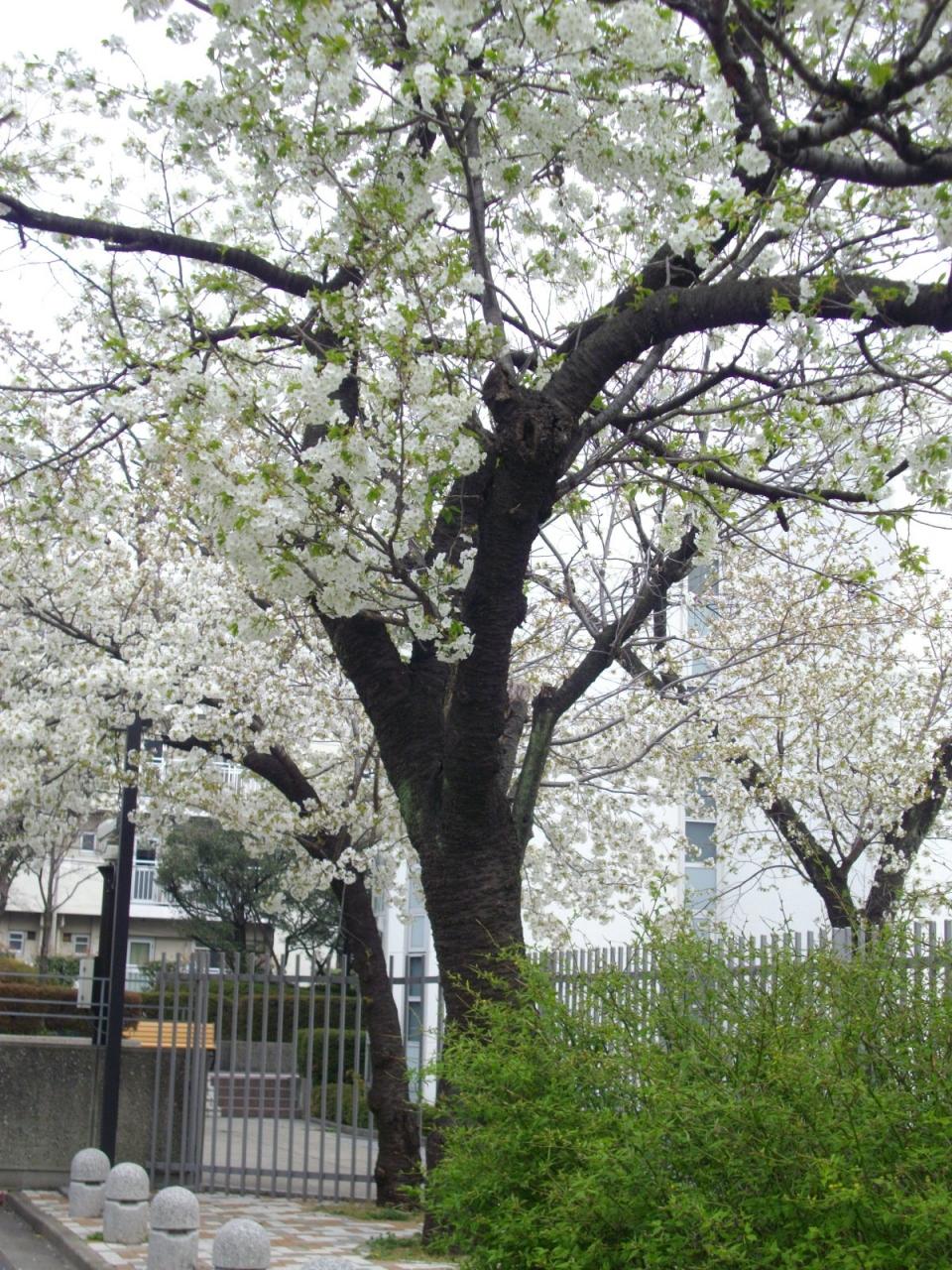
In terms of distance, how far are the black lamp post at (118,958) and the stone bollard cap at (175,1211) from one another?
3.71m

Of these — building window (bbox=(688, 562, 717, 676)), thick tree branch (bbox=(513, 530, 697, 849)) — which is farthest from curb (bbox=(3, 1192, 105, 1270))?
building window (bbox=(688, 562, 717, 676))

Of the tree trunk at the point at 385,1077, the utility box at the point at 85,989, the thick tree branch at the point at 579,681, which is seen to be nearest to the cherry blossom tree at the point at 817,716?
the tree trunk at the point at 385,1077

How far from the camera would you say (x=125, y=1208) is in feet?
31.2

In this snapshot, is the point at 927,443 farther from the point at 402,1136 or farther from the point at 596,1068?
the point at 402,1136

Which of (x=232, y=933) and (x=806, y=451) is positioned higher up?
(x=806, y=451)

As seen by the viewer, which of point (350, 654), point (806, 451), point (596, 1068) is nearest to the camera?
point (596, 1068)

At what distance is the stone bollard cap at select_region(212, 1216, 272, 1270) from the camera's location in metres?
7.33

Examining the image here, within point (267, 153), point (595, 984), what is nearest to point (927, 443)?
point (595, 984)

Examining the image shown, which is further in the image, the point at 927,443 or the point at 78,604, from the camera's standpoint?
the point at 78,604

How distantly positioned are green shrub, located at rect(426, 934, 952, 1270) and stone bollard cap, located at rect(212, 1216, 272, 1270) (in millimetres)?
2049

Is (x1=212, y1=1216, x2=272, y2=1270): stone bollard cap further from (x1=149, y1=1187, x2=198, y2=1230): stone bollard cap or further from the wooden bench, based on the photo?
the wooden bench

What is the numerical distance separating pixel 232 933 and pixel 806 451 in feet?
96.2

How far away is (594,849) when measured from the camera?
16.6m

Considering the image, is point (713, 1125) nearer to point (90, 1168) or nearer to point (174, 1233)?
point (174, 1233)
